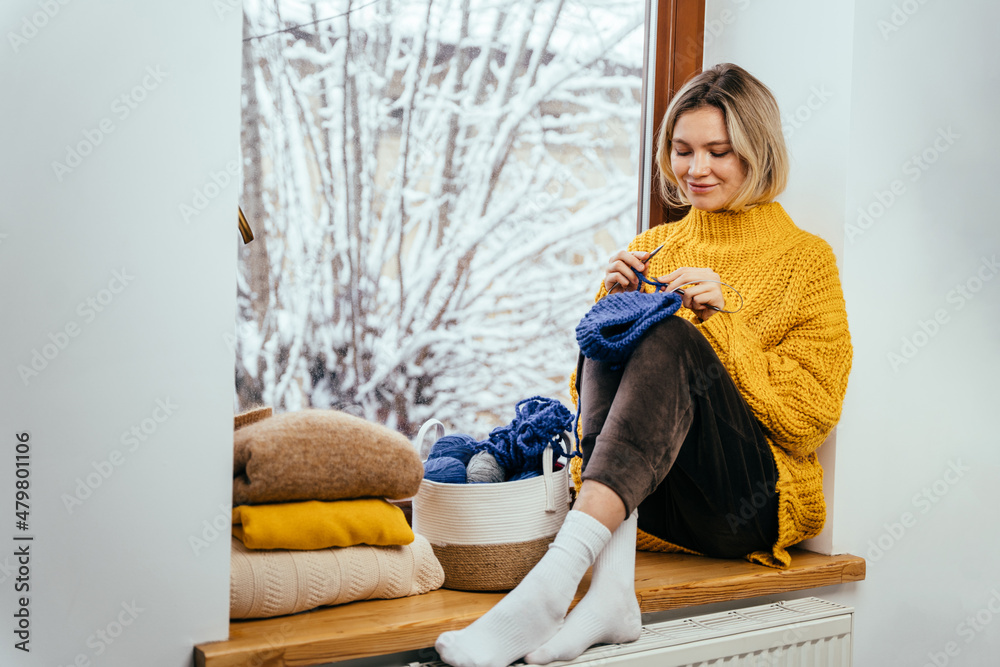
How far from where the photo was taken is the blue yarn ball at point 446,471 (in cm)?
119

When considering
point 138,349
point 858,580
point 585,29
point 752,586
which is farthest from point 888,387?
point 138,349

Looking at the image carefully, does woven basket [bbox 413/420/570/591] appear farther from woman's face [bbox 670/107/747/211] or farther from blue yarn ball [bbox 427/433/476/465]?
woman's face [bbox 670/107/747/211]

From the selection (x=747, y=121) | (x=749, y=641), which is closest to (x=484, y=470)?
(x=749, y=641)

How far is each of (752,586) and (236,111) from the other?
1046mm

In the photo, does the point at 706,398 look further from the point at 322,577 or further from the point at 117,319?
the point at 117,319

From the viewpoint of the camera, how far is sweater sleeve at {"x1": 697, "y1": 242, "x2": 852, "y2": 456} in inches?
48.5

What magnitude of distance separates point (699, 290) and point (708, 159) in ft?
0.97

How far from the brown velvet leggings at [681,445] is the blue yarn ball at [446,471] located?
19 cm

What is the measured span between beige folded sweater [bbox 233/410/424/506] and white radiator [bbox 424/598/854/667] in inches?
10.0

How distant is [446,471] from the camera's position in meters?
1.19

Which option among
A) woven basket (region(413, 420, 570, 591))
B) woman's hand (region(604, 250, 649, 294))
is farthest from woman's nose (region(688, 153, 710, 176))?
woven basket (region(413, 420, 570, 591))

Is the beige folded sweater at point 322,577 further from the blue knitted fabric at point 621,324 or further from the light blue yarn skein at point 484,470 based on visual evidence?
the blue knitted fabric at point 621,324

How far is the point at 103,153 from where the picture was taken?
0.82 meters

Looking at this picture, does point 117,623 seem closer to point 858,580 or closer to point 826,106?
point 858,580
